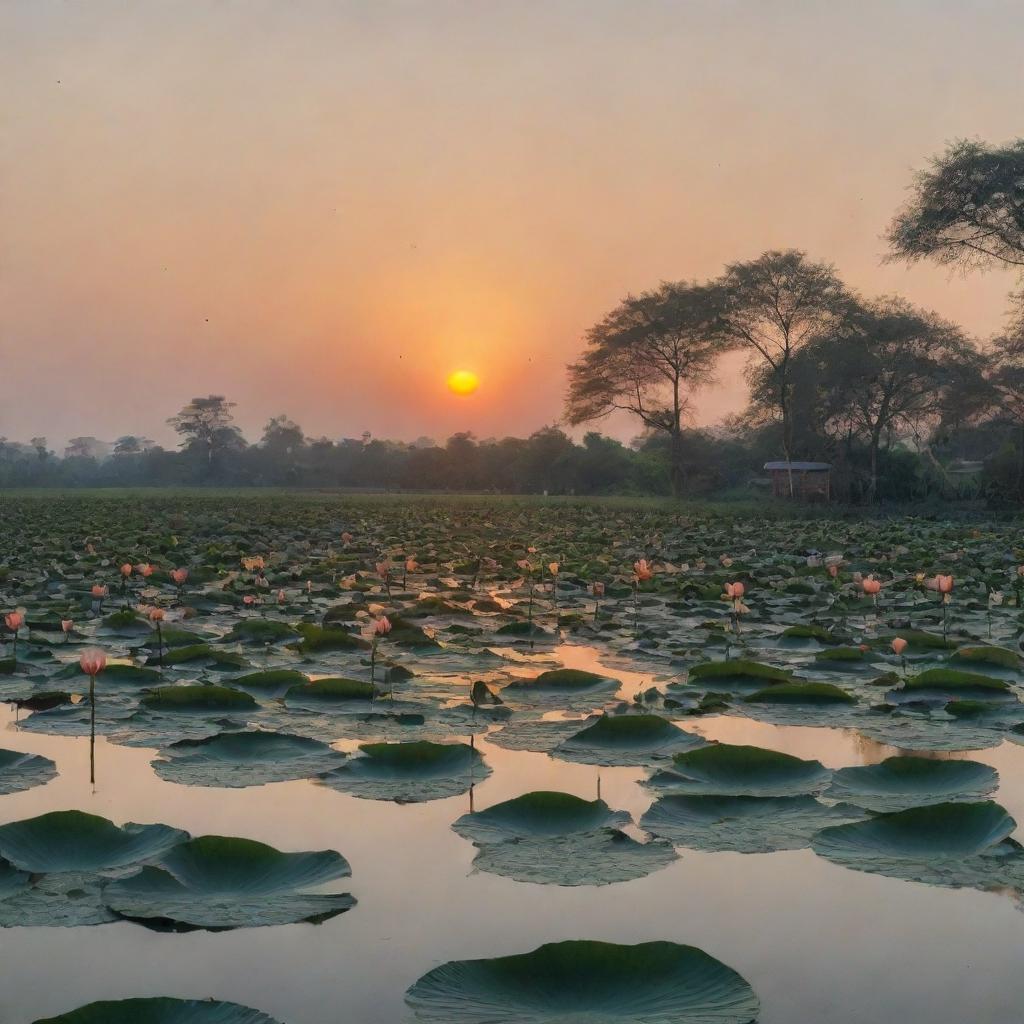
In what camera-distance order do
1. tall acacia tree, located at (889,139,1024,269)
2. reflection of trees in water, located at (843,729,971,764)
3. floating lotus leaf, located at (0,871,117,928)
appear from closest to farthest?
1. floating lotus leaf, located at (0,871,117,928)
2. reflection of trees in water, located at (843,729,971,764)
3. tall acacia tree, located at (889,139,1024,269)

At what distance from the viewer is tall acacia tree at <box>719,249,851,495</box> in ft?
97.3

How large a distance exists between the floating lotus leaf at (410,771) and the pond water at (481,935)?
0.37 feet

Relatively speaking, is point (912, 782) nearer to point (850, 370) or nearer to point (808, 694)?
point (808, 694)

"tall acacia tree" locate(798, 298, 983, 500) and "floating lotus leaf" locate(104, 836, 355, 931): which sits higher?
"tall acacia tree" locate(798, 298, 983, 500)

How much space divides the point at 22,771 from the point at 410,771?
0.95m

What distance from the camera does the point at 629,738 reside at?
2955 millimetres

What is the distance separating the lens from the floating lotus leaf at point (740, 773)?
8.25 feet

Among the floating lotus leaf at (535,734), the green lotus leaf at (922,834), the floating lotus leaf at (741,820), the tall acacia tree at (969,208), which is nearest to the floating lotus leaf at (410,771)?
the floating lotus leaf at (535,734)

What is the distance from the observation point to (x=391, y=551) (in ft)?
33.9

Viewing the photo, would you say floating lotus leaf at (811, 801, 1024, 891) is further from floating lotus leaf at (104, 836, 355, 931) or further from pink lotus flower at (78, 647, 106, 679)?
pink lotus flower at (78, 647, 106, 679)

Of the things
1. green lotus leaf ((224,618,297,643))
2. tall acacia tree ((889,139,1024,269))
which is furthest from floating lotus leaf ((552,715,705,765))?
tall acacia tree ((889,139,1024,269))

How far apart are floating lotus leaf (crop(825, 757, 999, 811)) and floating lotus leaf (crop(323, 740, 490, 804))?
0.88m

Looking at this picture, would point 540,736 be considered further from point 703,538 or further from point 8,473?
point 8,473

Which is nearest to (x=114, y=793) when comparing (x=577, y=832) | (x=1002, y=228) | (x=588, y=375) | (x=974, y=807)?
(x=577, y=832)
